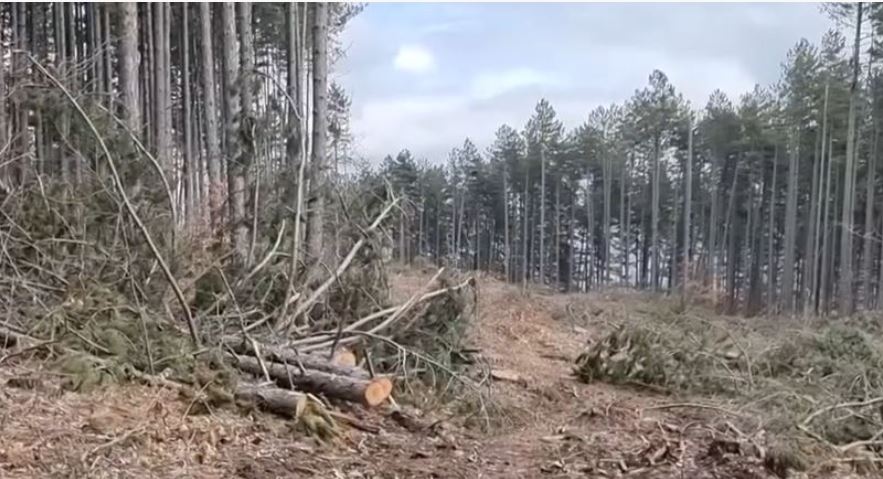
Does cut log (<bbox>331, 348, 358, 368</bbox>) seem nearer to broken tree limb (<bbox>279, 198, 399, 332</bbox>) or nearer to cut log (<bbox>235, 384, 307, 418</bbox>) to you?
broken tree limb (<bbox>279, 198, 399, 332</bbox>)

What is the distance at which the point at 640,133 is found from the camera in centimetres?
3553

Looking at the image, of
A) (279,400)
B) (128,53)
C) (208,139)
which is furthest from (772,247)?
(279,400)

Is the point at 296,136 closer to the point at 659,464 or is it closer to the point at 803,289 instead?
the point at 659,464

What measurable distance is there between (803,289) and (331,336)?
81.7 ft

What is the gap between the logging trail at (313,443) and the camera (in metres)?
3.27

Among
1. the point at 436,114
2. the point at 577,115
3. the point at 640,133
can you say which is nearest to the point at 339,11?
the point at 436,114

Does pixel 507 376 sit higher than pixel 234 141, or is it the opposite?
pixel 234 141

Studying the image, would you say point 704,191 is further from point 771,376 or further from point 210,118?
point 210,118

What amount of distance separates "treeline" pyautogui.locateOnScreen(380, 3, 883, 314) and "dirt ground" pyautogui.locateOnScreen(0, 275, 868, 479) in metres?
13.8

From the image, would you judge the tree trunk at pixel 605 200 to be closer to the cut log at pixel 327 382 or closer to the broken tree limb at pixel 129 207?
the cut log at pixel 327 382

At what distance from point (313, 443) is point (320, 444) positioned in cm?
4

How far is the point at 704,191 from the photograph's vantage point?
36.5 m

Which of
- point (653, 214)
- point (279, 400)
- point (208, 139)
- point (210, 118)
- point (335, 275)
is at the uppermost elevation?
point (210, 118)

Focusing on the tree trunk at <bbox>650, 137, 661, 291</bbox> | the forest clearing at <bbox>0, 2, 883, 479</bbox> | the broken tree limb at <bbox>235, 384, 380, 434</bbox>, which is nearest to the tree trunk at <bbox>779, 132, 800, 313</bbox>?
the tree trunk at <bbox>650, 137, 661, 291</bbox>
